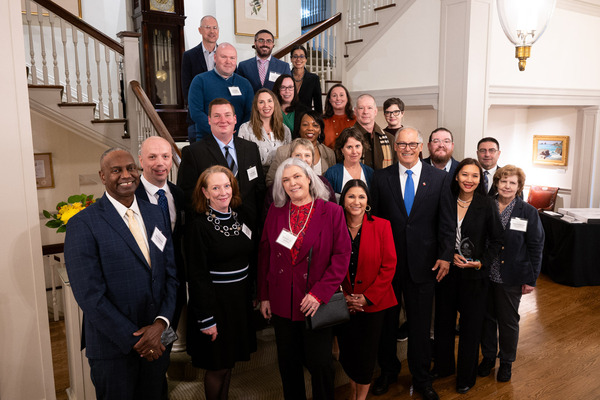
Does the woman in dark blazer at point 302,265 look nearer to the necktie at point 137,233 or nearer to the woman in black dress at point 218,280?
the woman in black dress at point 218,280

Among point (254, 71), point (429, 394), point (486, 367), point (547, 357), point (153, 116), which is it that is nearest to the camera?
point (429, 394)

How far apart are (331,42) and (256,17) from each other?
2.26 m

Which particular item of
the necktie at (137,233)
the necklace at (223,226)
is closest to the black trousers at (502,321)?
the necklace at (223,226)

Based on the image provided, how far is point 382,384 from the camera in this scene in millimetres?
3121

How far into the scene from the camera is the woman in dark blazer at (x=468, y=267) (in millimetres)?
3039

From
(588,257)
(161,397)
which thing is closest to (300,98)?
(161,397)

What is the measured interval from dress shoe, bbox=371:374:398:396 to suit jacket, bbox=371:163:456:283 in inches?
30.5

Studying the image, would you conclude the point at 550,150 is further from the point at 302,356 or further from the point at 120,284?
the point at 120,284

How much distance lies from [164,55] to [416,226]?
4.99 meters

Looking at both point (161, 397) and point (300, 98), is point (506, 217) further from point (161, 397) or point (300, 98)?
point (161, 397)

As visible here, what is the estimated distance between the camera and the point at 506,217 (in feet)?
10.7

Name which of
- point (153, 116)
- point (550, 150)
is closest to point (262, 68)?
point (153, 116)

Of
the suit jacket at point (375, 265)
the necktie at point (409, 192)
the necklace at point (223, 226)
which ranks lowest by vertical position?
the suit jacket at point (375, 265)

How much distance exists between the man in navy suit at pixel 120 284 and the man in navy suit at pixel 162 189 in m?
0.22
